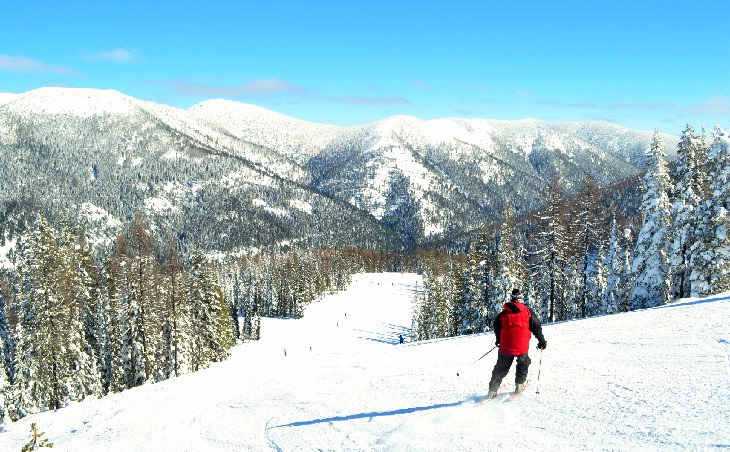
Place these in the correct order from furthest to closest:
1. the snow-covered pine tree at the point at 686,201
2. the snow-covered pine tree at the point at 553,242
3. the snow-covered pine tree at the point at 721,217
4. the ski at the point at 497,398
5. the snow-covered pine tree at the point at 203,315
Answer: the snow-covered pine tree at the point at 203,315
the snow-covered pine tree at the point at 553,242
the snow-covered pine tree at the point at 686,201
the snow-covered pine tree at the point at 721,217
the ski at the point at 497,398

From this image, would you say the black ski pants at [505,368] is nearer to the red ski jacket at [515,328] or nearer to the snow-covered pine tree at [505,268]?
the red ski jacket at [515,328]

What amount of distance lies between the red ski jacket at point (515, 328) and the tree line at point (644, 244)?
24.4 meters

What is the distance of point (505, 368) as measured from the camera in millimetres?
8992

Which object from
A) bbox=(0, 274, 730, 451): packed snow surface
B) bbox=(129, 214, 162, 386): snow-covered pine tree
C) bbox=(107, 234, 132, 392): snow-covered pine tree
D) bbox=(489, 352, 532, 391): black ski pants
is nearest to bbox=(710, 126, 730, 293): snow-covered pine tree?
bbox=(0, 274, 730, 451): packed snow surface

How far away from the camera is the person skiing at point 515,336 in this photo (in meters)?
8.95

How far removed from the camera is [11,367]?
4322 cm

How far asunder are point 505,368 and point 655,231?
2955 centimetres

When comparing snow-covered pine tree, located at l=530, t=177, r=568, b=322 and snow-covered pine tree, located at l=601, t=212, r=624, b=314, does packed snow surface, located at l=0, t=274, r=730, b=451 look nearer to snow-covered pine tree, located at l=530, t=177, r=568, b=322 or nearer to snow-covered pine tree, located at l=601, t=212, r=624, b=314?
snow-covered pine tree, located at l=530, t=177, r=568, b=322

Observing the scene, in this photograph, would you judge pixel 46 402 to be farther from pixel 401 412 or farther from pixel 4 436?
pixel 401 412

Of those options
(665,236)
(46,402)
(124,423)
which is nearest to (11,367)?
(46,402)

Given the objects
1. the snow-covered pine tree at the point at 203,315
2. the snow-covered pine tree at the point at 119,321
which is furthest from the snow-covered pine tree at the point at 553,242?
the snow-covered pine tree at the point at 203,315

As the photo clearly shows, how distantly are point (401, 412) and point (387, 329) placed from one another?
84.3 meters

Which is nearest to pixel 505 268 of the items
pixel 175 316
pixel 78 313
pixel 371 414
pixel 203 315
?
pixel 175 316

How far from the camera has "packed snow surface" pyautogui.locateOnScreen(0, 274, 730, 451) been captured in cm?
739
